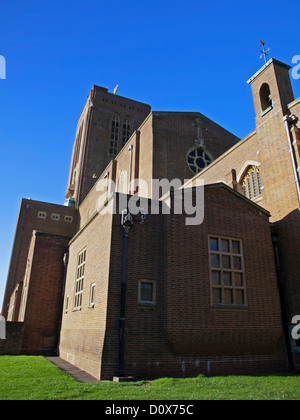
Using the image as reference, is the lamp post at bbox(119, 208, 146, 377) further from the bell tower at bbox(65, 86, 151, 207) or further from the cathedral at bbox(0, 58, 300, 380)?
the bell tower at bbox(65, 86, 151, 207)

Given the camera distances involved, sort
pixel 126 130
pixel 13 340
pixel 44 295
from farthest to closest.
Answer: pixel 126 130 < pixel 44 295 < pixel 13 340

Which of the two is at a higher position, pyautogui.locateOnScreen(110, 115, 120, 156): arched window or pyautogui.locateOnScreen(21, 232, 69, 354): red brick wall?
pyautogui.locateOnScreen(110, 115, 120, 156): arched window

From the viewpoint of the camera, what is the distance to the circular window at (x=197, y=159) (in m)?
25.1

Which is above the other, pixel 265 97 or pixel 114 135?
pixel 114 135

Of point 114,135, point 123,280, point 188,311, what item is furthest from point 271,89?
point 114,135

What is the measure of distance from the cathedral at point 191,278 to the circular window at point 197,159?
591 centimetres

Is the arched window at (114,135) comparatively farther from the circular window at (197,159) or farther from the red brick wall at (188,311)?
the red brick wall at (188,311)

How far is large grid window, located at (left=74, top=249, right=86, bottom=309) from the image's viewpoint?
14.3 m

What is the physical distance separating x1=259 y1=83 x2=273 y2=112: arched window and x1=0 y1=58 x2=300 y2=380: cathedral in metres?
0.05

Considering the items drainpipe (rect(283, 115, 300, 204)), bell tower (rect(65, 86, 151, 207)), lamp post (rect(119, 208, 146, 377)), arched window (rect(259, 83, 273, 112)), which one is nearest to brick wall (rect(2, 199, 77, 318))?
bell tower (rect(65, 86, 151, 207))

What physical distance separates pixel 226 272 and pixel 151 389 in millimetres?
5472

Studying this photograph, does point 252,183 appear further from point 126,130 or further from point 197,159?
point 126,130

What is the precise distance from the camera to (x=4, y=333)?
56.4 feet

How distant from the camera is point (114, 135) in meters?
53.8
